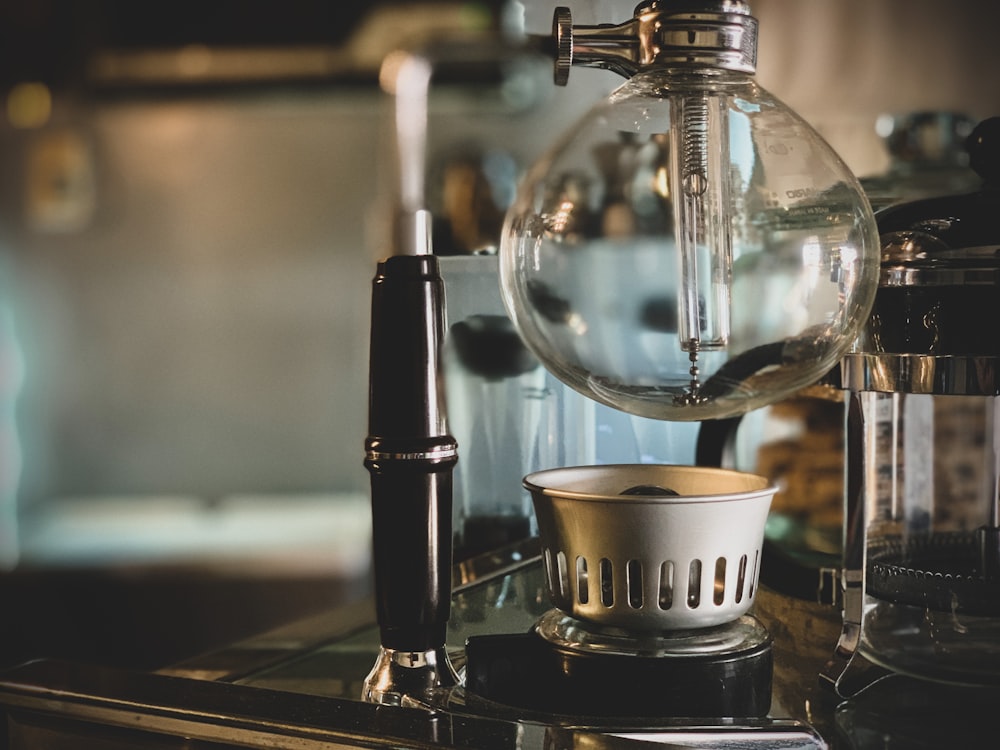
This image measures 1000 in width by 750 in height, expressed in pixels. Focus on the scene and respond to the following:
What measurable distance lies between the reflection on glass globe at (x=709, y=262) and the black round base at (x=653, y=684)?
10 centimetres

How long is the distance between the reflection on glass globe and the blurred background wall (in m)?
1.88

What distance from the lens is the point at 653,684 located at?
1.56 ft

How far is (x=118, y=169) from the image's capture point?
265cm

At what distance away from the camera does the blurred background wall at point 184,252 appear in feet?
7.98

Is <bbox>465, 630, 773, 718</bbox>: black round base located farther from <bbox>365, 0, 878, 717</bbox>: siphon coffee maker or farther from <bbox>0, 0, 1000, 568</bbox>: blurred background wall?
<bbox>0, 0, 1000, 568</bbox>: blurred background wall

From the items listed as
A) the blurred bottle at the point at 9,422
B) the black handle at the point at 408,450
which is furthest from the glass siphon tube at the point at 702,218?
the blurred bottle at the point at 9,422

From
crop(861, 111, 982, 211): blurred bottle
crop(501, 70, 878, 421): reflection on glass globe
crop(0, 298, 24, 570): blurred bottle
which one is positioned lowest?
crop(0, 298, 24, 570): blurred bottle

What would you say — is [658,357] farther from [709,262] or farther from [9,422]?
[9,422]

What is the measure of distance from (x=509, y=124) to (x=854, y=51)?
0.95 meters

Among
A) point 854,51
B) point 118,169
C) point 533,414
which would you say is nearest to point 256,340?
point 118,169

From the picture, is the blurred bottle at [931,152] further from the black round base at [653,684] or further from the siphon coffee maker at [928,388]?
the black round base at [653,684]

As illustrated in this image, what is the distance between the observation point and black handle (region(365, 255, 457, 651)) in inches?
20.1

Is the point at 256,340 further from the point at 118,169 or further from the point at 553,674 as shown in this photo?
the point at 553,674

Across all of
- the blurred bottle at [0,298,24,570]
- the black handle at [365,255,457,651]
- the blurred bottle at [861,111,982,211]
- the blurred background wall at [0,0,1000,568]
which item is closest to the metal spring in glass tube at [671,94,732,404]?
the black handle at [365,255,457,651]
